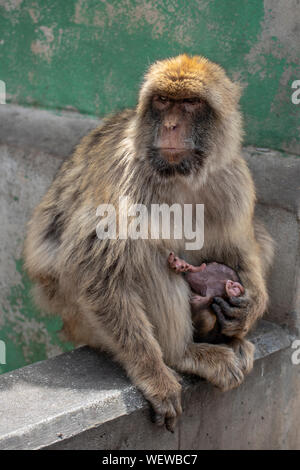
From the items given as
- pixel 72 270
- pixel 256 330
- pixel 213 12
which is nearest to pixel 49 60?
pixel 213 12

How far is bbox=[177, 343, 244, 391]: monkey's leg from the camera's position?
3024 mm

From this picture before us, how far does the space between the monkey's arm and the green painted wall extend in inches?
27.0

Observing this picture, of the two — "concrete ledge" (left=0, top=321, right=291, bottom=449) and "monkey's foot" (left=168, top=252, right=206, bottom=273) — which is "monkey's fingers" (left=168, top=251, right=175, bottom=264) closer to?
"monkey's foot" (left=168, top=252, right=206, bottom=273)

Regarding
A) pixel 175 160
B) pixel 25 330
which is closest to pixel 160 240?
pixel 175 160

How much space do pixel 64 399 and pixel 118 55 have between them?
2.46m

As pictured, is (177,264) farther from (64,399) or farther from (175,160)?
(64,399)

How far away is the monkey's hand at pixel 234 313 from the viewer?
10.2 feet

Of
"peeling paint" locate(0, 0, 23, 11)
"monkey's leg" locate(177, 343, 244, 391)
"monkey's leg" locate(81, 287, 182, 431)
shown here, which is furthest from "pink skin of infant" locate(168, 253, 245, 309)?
"peeling paint" locate(0, 0, 23, 11)

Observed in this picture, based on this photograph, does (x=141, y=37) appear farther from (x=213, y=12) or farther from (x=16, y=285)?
(x=16, y=285)

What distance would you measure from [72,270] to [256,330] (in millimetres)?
1254

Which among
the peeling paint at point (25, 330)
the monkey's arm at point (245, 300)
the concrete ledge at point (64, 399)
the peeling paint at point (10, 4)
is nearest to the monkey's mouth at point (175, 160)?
the monkey's arm at point (245, 300)

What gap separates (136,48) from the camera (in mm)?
4078

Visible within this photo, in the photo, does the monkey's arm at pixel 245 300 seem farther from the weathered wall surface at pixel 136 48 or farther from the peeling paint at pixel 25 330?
the peeling paint at pixel 25 330
